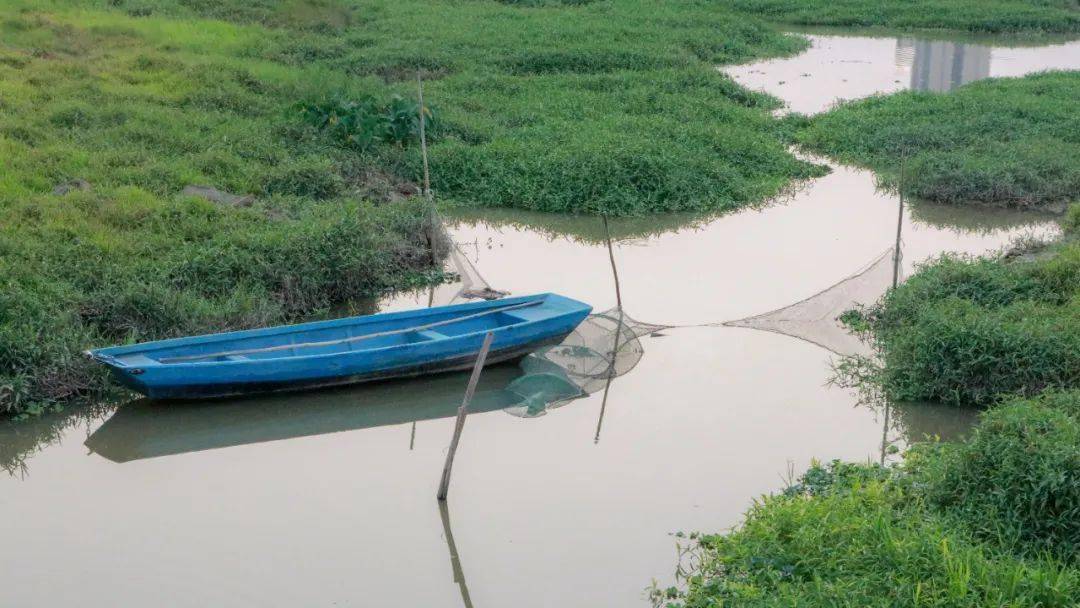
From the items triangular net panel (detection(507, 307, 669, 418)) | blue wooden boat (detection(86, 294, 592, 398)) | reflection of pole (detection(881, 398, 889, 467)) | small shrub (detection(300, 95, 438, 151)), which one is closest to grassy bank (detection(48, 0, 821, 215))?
small shrub (detection(300, 95, 438, 151))

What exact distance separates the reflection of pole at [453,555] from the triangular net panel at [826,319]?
Result: 3155 millimetres

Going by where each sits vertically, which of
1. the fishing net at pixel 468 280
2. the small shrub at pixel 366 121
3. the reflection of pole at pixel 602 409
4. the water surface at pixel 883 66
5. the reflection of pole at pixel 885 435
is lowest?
the water surface at pixel 883 66

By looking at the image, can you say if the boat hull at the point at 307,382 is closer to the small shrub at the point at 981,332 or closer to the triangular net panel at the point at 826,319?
the triangular net panel at the point at 826,319

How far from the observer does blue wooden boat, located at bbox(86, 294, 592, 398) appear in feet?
23.6

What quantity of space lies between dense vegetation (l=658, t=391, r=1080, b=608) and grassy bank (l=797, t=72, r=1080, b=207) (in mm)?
6570

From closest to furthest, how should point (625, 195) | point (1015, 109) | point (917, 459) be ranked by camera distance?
point (917, 459)
point (625, 195)
point (1015, 109)

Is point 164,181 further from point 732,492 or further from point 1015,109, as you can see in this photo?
point 1015,109

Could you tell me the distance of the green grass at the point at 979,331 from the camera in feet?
23.5

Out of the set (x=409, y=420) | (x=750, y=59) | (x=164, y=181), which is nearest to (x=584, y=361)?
(x=409, y=420)

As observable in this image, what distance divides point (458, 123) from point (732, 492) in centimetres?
797

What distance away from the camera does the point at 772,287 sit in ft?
32.4

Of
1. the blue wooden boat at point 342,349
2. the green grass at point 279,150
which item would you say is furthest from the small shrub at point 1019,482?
the green grass at point 279,150

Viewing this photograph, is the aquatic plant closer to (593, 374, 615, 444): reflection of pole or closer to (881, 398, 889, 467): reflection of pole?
(881, 398, 889, 467): reflection of pole

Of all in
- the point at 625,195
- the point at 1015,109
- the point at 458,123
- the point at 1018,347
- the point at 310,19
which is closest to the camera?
the point at 1018,347
